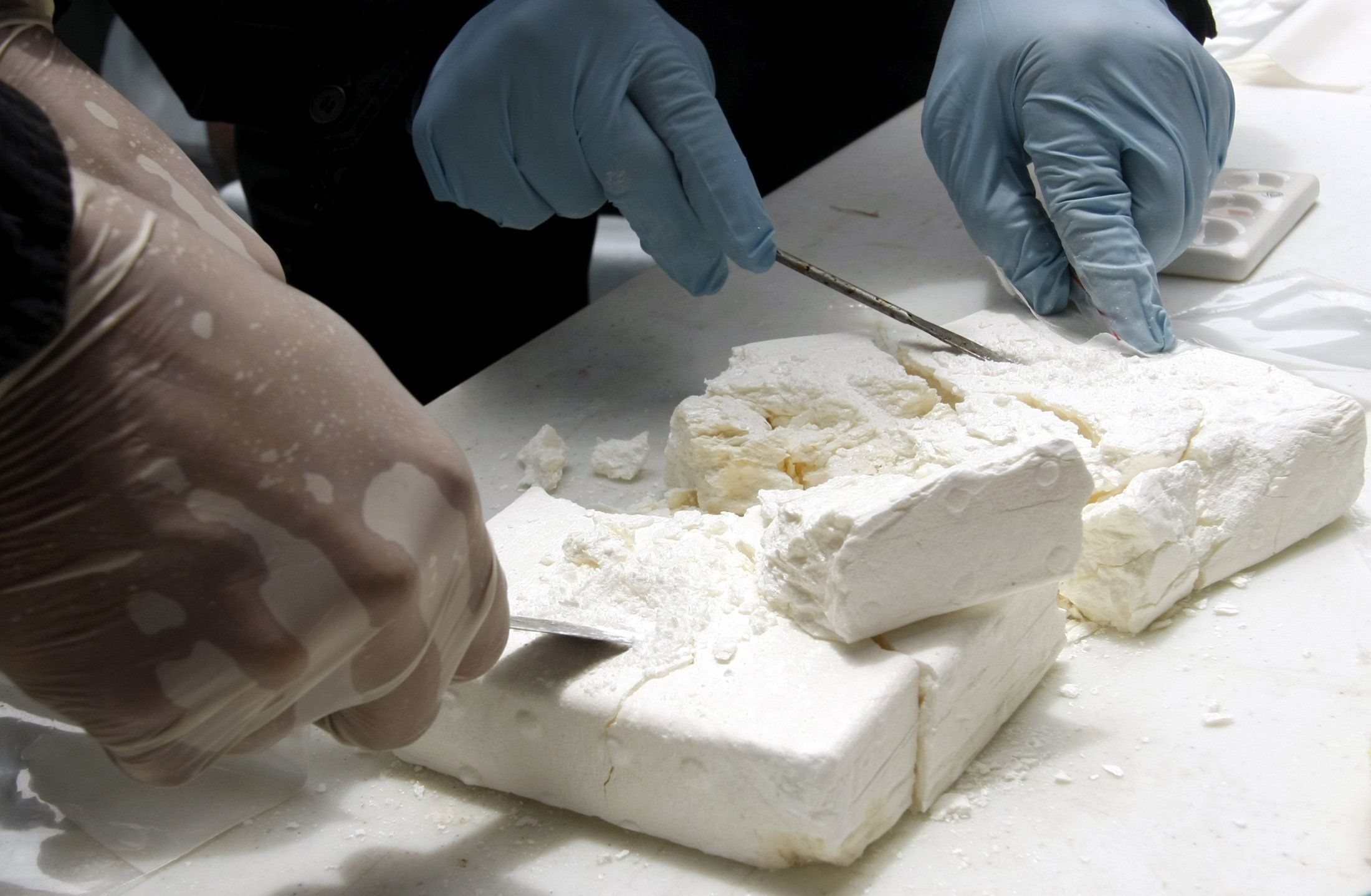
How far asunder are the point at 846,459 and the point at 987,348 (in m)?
0.39

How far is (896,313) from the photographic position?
1.94 metres

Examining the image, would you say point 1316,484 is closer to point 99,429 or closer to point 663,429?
point 663,429

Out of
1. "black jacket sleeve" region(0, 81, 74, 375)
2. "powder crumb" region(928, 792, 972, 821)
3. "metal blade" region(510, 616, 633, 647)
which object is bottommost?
"powder crumb" region(928, 792, 972, 821)

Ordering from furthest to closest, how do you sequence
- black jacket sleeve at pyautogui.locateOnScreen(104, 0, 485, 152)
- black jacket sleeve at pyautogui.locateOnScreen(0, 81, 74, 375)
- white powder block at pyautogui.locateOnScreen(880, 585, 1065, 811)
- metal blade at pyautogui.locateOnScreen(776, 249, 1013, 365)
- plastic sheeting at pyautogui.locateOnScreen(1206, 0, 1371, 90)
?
1. plastic sheeting at pyautogui.locateOnScreen(1206, 0, 1371, 90)
2. black jacket sleeve at pyautogui.locateOnScreen(104, 0, 485, 152)
3. metal blade at pyautogui.locateOnScreen(776, 249, 1013, 365)
4. white powder block at pyautogui.locateOnScreen(880, 585, 1065, 811)
5. black jacket sleeve at pyautogui.locateOnScreen(0, 81, 74, 375)

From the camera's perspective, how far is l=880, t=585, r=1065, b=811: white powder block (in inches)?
46.7

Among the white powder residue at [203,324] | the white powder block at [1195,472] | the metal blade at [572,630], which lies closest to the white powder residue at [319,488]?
the white powder residue at [203,324]

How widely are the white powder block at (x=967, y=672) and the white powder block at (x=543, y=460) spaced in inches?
31.4

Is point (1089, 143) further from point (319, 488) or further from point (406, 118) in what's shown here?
point (319, 488)

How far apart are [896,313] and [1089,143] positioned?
17.4 inches

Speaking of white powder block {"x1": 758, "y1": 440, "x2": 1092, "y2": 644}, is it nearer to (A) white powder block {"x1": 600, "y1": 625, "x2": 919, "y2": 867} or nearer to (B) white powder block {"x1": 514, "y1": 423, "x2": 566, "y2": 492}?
(A) white powder block {"x1": 600, "y1": 625, "x2": 919, "y2": 867}

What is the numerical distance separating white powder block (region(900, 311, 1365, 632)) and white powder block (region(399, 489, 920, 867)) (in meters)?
0.38

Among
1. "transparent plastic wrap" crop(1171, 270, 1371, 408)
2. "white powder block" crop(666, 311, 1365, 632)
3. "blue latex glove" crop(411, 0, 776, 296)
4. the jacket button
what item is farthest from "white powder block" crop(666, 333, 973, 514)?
the jacket button

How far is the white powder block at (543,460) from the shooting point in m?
1.87

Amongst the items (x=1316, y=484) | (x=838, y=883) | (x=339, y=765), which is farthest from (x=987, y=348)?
(x=339, y=765)
